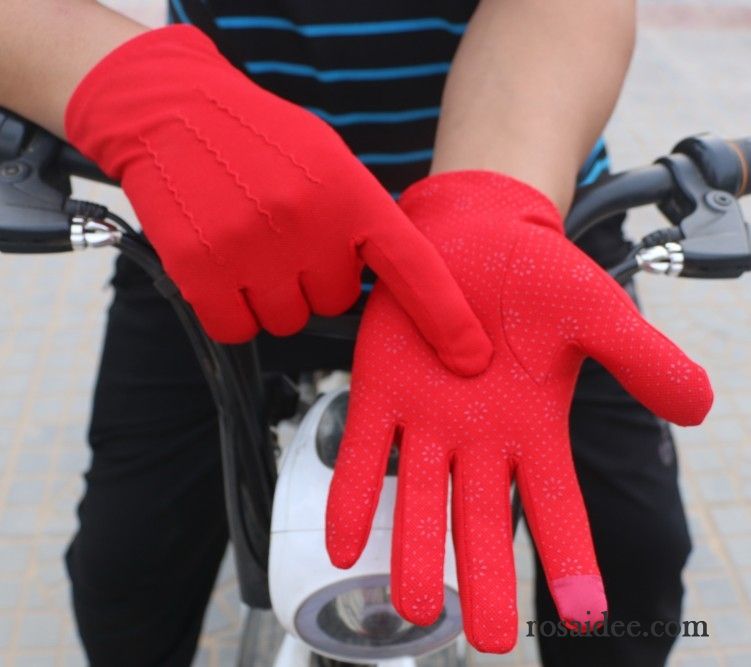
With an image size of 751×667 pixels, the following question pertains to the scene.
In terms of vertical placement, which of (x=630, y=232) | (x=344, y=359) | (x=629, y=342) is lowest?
(x=630, y=232)

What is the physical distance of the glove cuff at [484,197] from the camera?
728mm

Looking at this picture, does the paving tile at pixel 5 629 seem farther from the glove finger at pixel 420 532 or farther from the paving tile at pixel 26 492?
the glove finger at pixel 420 532

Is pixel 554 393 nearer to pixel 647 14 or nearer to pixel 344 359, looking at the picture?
pixel 344 359

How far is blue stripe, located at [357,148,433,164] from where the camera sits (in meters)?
0.95

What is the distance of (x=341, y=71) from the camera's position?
2.92 feet

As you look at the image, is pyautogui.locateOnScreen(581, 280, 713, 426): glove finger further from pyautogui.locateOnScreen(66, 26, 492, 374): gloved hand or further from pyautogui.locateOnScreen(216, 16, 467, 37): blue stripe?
pyautogui.locateOnScreen(216, 16, 467, 37): blue stripe

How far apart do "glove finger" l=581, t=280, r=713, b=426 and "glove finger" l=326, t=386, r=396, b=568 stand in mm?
161

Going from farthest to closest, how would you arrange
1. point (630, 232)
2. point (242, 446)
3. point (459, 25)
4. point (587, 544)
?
point (630, 232)
point (459, 25)
point (242, 446)
point (587, 544)

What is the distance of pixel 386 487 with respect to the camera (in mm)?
681

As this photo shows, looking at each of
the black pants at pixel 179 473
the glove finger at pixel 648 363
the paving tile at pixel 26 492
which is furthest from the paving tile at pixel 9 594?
the glove finger at pixel 648 363

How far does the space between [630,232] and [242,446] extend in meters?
1.97

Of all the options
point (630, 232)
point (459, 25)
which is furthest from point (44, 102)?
point (630, 232)

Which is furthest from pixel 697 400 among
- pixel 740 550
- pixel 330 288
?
pixel 740 550

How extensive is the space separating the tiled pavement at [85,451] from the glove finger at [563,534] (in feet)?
3.17
